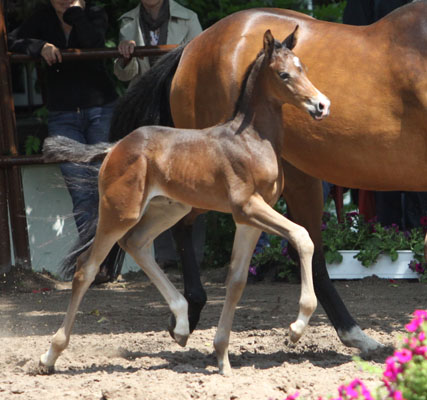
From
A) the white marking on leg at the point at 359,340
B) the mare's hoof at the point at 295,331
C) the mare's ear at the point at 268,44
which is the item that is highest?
the mare's ear at the point at 268,44

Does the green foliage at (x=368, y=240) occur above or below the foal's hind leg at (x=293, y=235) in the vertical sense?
below

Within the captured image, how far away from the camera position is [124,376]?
12.2ft

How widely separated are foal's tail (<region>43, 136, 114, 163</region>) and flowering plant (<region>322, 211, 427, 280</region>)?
2853 mm

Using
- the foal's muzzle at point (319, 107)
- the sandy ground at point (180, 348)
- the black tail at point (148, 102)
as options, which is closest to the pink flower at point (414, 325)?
the sandy ground at point (180, 348)

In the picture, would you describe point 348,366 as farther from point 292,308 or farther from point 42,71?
point 42,71

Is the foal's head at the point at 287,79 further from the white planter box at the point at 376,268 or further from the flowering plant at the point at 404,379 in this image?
the white planter box at the point at 376,268

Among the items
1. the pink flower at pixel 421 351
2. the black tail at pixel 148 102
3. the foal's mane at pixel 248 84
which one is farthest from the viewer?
the black tail at pixel 148 102

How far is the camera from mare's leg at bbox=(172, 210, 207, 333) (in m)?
4.67

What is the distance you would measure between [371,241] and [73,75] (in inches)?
105

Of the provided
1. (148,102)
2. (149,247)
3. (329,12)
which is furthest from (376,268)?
(149,247)

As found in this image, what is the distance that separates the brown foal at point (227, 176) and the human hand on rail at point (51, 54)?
2.56 metres

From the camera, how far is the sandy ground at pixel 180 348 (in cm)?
348

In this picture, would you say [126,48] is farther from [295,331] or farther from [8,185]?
[295,331]

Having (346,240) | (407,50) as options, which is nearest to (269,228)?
(407,50)
